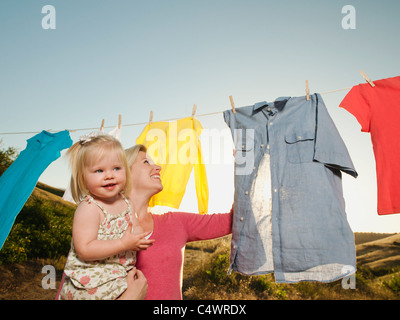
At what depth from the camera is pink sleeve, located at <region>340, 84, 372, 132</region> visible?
2098 millimetres

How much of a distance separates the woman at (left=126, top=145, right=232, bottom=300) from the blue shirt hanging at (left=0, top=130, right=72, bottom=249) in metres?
1.39

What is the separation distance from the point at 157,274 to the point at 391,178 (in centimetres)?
163

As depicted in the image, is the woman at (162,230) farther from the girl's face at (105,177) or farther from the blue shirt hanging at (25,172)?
the blue shirt hanging at (25,172)

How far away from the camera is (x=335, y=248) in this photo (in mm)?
1832

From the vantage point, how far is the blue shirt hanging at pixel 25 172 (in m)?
2.68

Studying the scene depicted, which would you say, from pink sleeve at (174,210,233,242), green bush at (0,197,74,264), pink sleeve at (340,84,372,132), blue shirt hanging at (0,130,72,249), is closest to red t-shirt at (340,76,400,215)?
pink sleeve at (340,84,372,132)

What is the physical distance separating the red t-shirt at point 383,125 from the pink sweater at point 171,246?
107 centimetres

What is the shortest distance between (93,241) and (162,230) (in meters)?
0.66

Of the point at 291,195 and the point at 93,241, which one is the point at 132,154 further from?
the point at 291,195

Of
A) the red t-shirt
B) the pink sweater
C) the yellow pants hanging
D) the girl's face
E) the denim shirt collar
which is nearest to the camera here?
the girl's face

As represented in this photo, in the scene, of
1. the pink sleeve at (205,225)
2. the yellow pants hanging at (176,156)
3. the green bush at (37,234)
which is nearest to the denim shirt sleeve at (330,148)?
the pink sleeve at (205,225)

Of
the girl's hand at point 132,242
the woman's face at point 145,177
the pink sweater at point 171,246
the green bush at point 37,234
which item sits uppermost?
the woman's face at point 145,177

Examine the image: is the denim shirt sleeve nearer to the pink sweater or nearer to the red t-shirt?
the red t-shirt
